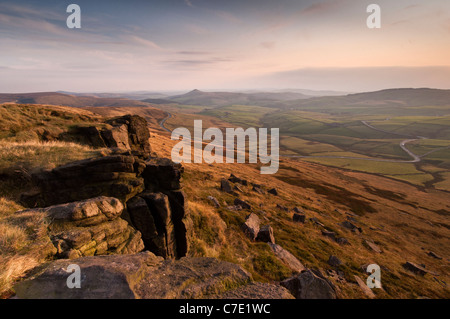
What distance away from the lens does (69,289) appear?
5.97m

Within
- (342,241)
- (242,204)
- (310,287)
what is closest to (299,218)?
(342,241)

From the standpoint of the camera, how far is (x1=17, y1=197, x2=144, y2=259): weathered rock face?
8.88 metres

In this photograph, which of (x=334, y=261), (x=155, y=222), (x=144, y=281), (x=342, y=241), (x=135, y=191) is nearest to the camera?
(x=144, y=281)

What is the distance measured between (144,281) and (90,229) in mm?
5009

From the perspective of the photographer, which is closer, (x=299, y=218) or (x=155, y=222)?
(x=155, y=222)

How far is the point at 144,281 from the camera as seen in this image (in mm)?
7188

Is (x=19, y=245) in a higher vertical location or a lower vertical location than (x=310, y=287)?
higher

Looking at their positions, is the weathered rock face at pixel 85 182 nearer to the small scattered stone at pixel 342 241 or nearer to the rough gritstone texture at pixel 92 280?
the rough gritstone texture at pixel 92 280

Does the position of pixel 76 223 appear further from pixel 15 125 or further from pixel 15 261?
pixel 15 125

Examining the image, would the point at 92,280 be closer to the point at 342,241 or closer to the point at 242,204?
the point at 242,204

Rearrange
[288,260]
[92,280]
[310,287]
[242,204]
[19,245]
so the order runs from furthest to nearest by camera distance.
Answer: [242,204] < [288,260] < [310,287] < [19,245] < [92,280]

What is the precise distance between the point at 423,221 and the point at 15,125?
84893 millimetres

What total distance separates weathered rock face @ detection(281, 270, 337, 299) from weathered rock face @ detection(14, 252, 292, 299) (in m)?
4.56

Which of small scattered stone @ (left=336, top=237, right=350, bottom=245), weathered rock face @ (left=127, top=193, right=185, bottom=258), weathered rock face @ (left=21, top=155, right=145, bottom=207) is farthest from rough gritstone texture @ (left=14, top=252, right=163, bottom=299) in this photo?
small scattered stone @ (left=336, top=237, right=350, bottom=245)
